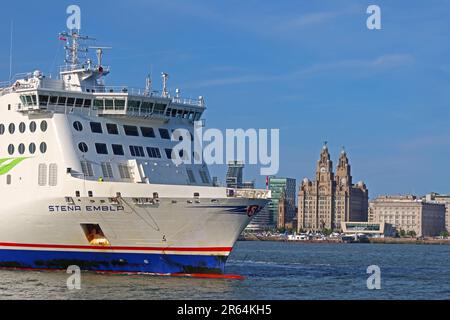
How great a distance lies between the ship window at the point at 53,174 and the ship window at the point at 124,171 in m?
2.64

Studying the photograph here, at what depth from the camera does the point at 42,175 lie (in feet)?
118

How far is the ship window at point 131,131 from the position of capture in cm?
3762

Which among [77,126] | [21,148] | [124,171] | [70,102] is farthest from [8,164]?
[124,171]

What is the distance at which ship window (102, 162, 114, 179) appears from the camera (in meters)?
35.9

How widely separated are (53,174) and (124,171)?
2911 millimetres

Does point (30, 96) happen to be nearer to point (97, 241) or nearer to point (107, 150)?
point (107, 150)

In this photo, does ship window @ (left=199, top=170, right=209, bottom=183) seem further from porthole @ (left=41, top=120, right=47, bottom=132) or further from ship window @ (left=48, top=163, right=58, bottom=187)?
porthole @ (left=41, top=120, right=47, bottom=132)

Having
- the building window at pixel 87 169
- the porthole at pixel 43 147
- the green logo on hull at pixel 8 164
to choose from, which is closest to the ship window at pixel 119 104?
the building window at pixel 87 169

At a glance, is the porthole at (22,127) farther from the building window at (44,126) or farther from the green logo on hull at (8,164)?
the green logo on hull at (8,164)

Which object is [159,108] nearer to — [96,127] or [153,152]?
[153,152]

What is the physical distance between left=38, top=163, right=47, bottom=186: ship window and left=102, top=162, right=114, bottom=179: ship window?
2.34 metres

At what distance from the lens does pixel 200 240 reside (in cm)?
3441
